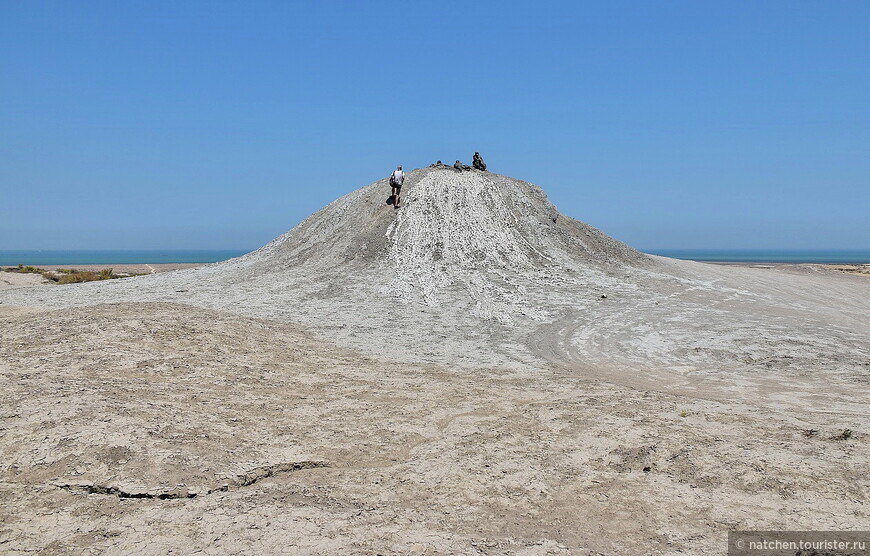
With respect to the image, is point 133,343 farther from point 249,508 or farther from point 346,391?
point 249,508

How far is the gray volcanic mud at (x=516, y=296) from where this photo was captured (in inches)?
500

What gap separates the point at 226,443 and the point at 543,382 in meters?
6.24

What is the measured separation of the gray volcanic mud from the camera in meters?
12.7

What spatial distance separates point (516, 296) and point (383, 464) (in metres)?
13.1

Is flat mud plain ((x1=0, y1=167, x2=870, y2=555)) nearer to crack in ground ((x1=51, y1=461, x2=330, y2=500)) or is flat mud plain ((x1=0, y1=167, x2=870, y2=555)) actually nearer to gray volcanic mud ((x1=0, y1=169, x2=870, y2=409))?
crack in ground ((x1=51, y1=461, x2=330, y2=500))

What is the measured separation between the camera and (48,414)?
6578mm

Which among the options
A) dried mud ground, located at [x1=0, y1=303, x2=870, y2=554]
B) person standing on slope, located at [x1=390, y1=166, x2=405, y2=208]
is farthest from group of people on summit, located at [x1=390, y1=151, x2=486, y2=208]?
dried mud ground, located at [x1=0, y1=303, x2=870, y2=554]

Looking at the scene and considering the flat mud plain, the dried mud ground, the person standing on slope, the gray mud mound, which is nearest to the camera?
the dried mud ground

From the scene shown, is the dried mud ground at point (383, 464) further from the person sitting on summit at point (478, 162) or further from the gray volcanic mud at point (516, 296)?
the person sitting on summit at point (478, 162)

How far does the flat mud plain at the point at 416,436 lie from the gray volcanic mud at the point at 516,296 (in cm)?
18

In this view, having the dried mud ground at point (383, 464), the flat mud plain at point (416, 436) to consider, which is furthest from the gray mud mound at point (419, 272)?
the dried mud ground at point (383, 464)

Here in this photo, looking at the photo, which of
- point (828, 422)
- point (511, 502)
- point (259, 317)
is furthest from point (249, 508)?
point (259, 317)

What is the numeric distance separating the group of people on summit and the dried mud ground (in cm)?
1708

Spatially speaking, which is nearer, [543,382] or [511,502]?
[511,502]
